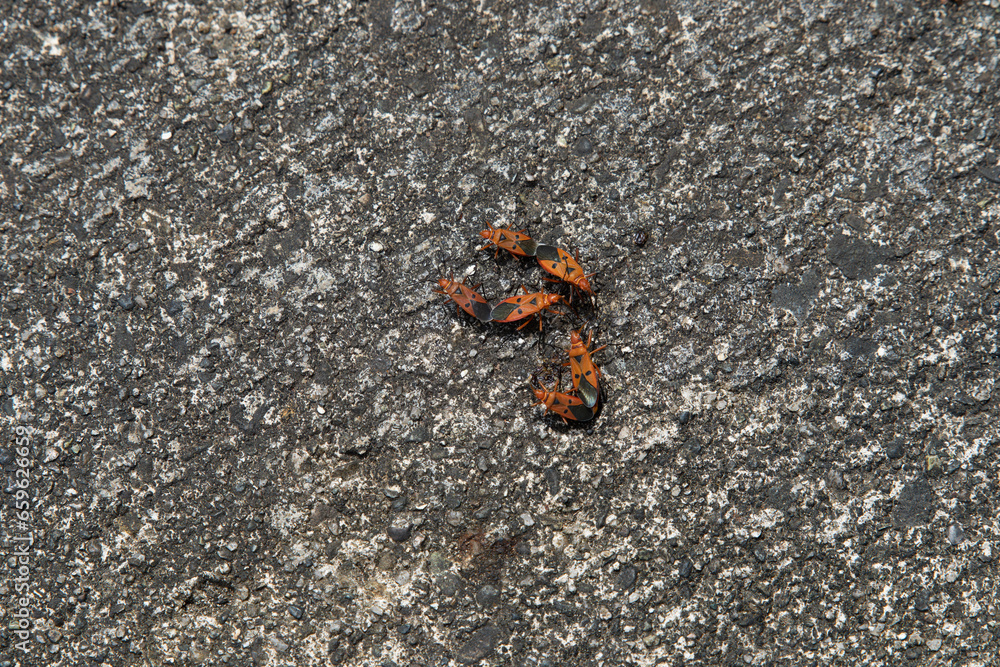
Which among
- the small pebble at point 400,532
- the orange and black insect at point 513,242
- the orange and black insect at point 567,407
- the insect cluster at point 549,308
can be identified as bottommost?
the small pebble at point 400,532

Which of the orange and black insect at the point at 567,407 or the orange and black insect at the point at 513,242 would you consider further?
the orange and black insect at the point at 513,242

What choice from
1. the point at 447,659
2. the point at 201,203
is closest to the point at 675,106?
the point at 201,203

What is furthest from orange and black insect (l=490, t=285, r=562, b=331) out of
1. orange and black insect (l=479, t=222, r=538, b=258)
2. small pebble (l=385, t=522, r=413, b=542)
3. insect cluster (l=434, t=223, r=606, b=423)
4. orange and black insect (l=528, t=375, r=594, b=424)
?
small pebble (l=385, t=522, r=413, b=542)

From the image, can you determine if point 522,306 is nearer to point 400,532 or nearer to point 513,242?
point 513,242

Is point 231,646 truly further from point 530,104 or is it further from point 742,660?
point 530,104

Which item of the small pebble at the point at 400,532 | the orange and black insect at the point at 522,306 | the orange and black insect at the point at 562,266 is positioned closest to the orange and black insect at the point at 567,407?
the orange and black insect at the point at 522,306

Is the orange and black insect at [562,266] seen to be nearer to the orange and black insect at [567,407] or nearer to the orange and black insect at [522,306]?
the orange and black insect at [522,306]

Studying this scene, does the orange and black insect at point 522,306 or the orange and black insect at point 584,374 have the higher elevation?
the orange and black insect at point 522,306

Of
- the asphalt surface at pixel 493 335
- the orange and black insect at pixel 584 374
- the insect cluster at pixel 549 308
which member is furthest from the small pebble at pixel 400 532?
the orange and black insect at pixel 584 374

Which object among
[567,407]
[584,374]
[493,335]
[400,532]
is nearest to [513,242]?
[493,335]
